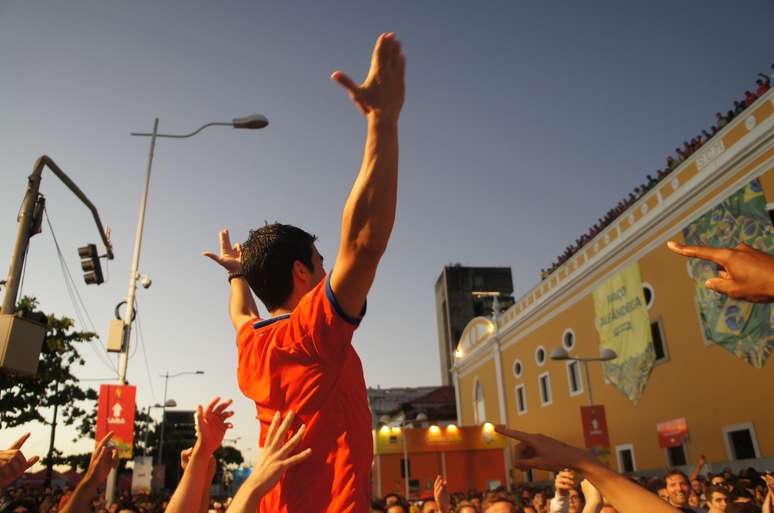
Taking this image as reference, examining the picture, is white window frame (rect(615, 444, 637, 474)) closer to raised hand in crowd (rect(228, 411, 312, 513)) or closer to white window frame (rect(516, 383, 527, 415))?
white window frame (rect(516, 383, 527, 415))

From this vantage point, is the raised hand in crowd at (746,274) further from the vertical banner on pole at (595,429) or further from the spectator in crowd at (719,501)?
the vertical banner on pole at (595,429)

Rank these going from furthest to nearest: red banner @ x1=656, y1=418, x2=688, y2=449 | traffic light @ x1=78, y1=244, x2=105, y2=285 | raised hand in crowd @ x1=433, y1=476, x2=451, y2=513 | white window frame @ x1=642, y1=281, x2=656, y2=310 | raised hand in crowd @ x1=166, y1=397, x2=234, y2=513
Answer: white window frame @ x1=642, y1=281, x2=656, y2=310
red banner @ x1=656, y1=418, x2=688, y2=449
traffic light @ x1=78, y1=244, x2=105, y2=285
raised hand in crowd @ x1=433, y1=476, x2=451, y2=513
raised hand in crowd @ x1=166, y1=397, x2=234, y2=513

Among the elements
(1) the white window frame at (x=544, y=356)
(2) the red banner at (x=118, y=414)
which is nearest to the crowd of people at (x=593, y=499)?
(2) the red banner at (x=118, y=414)

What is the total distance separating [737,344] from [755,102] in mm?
6299

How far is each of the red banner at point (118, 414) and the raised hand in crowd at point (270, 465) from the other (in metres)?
9.98

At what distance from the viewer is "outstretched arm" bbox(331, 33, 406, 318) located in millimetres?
1638

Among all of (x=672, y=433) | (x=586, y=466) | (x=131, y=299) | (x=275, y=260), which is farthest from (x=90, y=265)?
(x=672, y=433)

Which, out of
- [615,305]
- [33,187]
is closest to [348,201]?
[33,187]

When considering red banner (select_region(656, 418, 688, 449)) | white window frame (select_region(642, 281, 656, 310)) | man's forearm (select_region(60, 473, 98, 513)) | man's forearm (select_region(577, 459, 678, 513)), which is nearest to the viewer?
man's forearm (select_region(577, 459, 678, 513))

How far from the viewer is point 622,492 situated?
5.82 feet

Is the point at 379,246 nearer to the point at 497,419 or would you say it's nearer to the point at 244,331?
the point at 244,331

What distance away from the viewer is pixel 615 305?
2088 centimetres

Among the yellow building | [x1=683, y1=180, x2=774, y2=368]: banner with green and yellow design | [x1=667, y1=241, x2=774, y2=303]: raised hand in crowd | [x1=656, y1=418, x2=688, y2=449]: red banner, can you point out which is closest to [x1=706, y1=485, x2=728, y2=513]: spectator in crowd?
[x1=667, y1=241, x2=774, y2=303]: raised hand in crowd

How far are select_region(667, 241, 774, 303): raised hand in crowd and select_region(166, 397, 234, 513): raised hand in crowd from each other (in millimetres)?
1819
